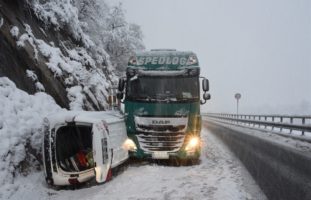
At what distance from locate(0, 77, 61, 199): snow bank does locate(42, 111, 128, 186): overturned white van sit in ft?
2.08

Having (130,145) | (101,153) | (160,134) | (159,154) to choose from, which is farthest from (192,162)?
(101,153)

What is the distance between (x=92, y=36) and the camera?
87.6 ft

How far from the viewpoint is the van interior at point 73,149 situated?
386 inches

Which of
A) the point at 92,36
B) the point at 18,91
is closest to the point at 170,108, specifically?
the point at 18,91

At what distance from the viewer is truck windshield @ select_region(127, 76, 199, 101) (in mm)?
12164

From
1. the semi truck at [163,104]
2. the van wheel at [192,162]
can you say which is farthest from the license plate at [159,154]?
the van wheel at [192,162]

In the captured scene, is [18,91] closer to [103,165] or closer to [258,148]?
[103,165]

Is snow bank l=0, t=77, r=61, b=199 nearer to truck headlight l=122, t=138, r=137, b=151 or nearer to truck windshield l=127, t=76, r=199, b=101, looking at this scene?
truck headlight l=122, t=138, r=137, b=151

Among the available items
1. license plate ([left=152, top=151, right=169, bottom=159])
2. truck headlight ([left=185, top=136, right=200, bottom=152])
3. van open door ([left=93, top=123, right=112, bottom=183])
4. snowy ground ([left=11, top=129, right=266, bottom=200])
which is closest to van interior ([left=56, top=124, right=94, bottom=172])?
van open door ([left=93, top=123, right=112, bottom=183])

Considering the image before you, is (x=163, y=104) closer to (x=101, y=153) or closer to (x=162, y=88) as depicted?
(x=162, y=88)

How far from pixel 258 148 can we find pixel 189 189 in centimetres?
207

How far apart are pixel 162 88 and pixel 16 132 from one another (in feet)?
15.7

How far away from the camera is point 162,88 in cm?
1226

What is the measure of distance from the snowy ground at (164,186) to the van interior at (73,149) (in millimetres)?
772
